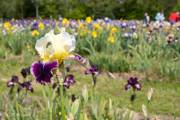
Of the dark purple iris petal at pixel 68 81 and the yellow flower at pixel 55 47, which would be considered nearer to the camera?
the yellow flower at pixel 55 47

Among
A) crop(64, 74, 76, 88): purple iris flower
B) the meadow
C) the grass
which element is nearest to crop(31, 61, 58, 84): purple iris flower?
the meadow

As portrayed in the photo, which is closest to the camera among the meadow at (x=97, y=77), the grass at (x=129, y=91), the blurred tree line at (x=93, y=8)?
the meadow at (x=97, y=77)

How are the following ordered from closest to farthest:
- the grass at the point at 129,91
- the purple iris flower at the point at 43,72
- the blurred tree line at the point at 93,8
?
the purple iris flower at the point at 43,72 → the grass at the point at 129,91 → the blurred tree line at the point at 93,8

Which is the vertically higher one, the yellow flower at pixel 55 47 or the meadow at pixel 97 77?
the yellow flower at pixel 55 47

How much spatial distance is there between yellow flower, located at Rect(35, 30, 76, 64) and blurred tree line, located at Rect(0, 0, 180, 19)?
1061 inches

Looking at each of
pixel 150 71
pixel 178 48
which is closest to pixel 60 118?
pixel 150 71

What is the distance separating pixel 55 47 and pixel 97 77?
15.1 feet

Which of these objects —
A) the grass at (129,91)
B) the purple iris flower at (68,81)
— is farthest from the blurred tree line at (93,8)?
Result: the purple iris flower at (68,81)

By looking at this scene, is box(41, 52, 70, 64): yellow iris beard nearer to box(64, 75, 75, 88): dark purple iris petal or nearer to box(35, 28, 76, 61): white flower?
box(35, 28, 76, 61): white flower

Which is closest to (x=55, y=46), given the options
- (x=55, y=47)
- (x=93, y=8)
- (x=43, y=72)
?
(x=55, y=47)

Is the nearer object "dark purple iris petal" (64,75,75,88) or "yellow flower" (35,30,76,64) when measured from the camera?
"yellow flower" (35,30,76,64)

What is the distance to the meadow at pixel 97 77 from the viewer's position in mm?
2824

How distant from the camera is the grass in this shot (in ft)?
17.5

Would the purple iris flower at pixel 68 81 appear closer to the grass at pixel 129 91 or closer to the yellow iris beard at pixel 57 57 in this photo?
the yellow iris beard at pixel 57 57
